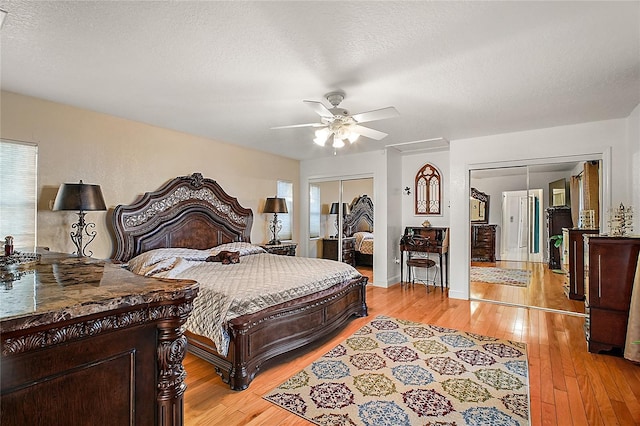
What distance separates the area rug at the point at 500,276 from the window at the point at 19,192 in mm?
5754

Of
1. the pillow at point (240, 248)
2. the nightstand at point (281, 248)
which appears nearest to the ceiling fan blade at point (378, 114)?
the pillow at point (240, 248)

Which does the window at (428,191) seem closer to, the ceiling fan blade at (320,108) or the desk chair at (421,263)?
the desk chair at (421,263)

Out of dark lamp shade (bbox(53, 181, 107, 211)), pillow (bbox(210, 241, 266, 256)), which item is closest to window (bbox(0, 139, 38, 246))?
dark lamp shade (bbox(53, 181, 107, 211))

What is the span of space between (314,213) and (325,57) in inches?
176

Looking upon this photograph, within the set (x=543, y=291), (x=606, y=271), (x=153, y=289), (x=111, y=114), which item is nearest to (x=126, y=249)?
(x=111, y=114)

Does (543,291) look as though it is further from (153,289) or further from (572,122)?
(153,289)

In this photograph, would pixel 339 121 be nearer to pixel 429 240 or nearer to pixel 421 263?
pixel 421 263

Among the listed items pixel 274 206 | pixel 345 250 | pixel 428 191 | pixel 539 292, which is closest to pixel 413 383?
pixel 539 292

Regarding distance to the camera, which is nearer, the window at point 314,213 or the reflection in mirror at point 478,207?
the reflection in mirror at point 478,207

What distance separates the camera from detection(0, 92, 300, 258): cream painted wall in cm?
329

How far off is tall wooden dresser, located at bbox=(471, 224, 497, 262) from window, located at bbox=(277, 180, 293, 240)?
3399mm

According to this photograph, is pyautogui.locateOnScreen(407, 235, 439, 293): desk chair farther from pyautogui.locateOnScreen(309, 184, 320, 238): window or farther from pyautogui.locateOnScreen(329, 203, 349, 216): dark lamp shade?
pyautogui.locateOnScreen(309, 184, 320, 238): window

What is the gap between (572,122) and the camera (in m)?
4.00

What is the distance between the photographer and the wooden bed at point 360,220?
20.1ft
